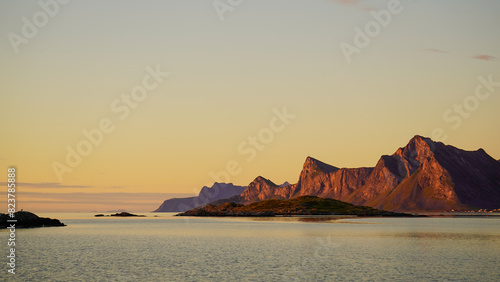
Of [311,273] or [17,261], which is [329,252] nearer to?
[311,273]

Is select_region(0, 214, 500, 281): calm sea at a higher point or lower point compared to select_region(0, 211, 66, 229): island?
lower

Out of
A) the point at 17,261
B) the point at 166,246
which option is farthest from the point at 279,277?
the point at 166,246

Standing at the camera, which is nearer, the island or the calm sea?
the calm sea

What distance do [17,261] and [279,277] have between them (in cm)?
4074

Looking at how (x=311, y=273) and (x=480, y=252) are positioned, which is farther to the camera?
(x=480, y=252)

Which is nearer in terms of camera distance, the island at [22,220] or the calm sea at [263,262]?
the calm sea at [263,262]

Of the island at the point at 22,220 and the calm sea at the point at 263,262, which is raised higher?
the island at the point at 22,220

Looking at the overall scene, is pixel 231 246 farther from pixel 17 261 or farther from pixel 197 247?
pixel 17 261

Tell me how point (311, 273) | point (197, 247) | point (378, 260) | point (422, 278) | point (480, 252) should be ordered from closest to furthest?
point (422, 278) < point (311, 273) < point (378, 260) < point (480, 252) < point (197, 247)

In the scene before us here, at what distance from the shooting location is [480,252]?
287ft

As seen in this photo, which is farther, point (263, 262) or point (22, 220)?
point (22, 220)

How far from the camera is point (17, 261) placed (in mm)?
77812

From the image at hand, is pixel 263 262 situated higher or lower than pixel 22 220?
lower

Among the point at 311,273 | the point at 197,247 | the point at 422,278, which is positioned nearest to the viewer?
the point at 422,278
